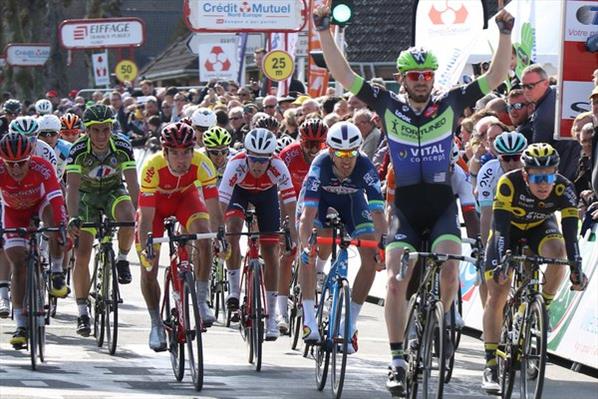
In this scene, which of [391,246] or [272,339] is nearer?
[391,246]

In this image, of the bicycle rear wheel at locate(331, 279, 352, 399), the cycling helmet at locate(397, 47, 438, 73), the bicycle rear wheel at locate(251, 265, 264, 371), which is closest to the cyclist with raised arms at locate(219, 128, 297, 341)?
the bicycle rear wheel at locate(251, 265, 264, 371)

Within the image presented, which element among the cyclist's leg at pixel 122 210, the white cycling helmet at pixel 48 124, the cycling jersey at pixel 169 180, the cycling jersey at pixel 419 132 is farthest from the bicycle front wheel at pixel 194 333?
the white cycling helmet at pixel 48 124

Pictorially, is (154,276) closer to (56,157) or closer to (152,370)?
(152,370)

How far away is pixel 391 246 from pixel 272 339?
130 inches

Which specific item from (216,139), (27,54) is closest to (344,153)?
(216,139)

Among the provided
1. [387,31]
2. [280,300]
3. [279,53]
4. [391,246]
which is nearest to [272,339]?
[280,300]

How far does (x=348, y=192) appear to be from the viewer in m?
13.2

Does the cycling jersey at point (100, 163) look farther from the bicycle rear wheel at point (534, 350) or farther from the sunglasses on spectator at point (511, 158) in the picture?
the bicycle rear wheel at point (534, 350)

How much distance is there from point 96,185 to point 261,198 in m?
1.50

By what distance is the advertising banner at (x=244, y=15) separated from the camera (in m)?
31.2

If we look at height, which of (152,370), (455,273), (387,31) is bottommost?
(152,370)

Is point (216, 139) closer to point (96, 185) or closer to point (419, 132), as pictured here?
point (96, 185)

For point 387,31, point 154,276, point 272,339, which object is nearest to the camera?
point 154,276

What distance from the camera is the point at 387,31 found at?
41.5m
